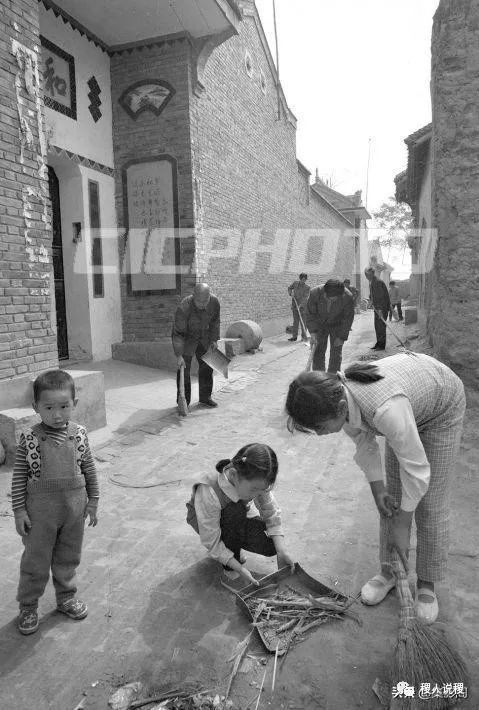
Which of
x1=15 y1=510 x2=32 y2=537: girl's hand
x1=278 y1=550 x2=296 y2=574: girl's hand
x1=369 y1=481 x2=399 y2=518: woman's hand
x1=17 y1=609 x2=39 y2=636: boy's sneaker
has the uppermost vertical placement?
x1=369 y1=481 x2=399 y2=518: woman's hand

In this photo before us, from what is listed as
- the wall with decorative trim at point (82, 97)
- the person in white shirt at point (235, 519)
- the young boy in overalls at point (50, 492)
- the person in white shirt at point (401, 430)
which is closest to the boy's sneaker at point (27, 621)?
the young boy in overalls at point (50, 492)

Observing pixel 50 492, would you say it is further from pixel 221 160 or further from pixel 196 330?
pixel 221 160

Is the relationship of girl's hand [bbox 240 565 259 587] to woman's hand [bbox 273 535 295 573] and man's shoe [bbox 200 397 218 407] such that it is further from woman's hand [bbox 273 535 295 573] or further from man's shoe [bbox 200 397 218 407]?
man's shoe [bbox 200 397 218 407]

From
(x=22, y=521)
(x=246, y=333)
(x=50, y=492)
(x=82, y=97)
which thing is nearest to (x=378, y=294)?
(x=246, y=333)

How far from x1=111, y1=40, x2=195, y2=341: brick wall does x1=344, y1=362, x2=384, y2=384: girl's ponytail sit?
7.03m

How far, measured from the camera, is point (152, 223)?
357 inches

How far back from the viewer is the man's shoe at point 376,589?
2.57 m

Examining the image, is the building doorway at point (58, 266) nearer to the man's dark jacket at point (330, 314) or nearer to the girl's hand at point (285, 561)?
the man's dark jacket at point (330, 314)

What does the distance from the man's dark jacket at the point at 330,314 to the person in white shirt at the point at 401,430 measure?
4.32 meters

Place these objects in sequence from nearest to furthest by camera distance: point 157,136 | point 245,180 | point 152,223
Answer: point 157,136
point 152,223
point 245,180

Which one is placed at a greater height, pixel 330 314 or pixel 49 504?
pixel 330 314

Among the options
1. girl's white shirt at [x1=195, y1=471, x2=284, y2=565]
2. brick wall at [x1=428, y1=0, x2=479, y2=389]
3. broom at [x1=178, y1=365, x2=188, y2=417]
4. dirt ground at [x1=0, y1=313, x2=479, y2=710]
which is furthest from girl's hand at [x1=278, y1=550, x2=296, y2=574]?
broom at [x1=178, y1=365, x2=188, y2=417]

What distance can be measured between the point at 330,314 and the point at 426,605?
4.64m

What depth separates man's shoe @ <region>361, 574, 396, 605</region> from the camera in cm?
257
